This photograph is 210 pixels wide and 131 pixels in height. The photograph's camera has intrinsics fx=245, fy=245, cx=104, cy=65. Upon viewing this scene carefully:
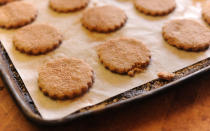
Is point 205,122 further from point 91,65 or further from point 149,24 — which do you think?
point 149,24

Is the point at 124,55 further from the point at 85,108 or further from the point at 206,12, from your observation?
the point at 206,12

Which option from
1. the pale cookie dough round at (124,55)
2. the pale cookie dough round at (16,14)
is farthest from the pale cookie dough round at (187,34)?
the pale cookie dough round at (16,14)

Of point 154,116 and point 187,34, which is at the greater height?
point 187,34

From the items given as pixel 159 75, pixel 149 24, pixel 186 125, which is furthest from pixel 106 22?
pixel 186 125

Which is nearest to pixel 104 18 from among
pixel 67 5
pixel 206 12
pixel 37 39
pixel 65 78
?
pixel 67 5

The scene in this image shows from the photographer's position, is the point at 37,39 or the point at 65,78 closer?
the point at 65,78

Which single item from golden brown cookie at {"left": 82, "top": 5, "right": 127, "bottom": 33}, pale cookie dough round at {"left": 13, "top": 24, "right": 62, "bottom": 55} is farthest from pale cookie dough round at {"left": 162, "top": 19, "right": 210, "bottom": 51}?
pale cookie dough round at {"left": 13, "top": 24, "right": 62, "bottom": 55}

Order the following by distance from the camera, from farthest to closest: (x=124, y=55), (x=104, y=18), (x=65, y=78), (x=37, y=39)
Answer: (x=104, y=18) → (x=37, y=39) → (x=124, y=55) → (x=65, y=78)

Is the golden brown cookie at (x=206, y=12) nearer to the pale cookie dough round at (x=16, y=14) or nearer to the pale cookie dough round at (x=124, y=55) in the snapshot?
the pale cookie dough round at (x=124, y=55)
